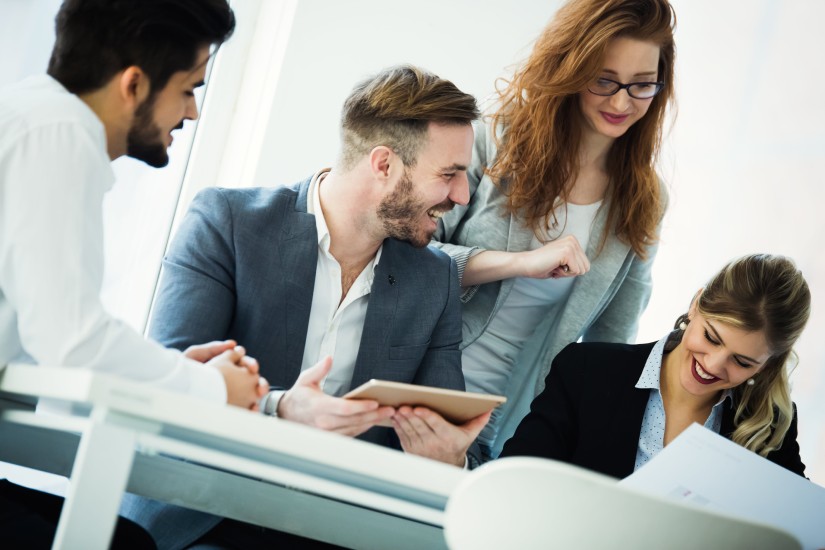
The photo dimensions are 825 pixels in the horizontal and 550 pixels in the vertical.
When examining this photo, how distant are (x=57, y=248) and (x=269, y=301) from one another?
80 centimetres

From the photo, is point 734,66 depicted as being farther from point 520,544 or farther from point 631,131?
point 520,544

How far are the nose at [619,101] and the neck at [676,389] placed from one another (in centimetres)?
63

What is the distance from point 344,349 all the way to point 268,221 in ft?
1.10

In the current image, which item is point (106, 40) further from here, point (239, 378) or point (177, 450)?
point (177, 450)

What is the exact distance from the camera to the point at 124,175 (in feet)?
8.94

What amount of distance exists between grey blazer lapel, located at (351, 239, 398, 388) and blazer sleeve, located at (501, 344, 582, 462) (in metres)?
0.38

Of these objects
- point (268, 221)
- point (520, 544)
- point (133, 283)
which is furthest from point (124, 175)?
point (520, 544)

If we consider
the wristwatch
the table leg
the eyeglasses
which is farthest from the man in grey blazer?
the table leg

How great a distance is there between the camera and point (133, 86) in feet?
4.51

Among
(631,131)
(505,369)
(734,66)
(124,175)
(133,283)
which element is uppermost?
(734,66)

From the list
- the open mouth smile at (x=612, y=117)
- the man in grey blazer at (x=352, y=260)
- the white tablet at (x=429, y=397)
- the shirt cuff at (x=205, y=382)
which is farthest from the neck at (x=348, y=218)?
the shirt cuff at (x=205, y=382)

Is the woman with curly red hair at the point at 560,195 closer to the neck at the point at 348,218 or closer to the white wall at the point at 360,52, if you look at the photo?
the neck at the point at 348,218

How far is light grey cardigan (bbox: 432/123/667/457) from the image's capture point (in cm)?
245

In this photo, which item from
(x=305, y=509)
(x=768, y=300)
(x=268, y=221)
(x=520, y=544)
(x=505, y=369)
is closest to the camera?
(x=520, y=544)
